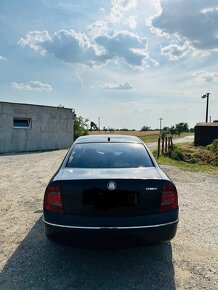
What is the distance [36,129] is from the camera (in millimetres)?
20656

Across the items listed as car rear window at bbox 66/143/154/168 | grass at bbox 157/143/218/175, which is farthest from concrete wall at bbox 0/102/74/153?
car rear window at bbox 66/143/154/168

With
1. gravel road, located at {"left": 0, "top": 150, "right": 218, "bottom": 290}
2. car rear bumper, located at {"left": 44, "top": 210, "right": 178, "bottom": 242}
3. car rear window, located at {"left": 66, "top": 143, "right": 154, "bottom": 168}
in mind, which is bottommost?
gravel road, located at {"left": 0, "top": 150, "right": 218, "bottom": 290}

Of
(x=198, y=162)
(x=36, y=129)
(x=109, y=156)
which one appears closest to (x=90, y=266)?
(x=109, y=156)

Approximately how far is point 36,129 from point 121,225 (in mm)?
18432

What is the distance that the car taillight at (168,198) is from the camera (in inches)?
130

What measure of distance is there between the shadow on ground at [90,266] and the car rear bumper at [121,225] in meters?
0.10

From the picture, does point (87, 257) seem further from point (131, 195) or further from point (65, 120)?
point (65, 120)

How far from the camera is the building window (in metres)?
19.4

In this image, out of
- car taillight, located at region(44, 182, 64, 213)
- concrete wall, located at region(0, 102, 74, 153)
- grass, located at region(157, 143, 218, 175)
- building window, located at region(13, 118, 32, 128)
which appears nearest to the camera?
car taillight, located at region(44, 182, 64, 213)

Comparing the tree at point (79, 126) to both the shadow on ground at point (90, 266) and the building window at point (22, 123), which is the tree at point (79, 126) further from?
the shadow on ground at point (90, 266)

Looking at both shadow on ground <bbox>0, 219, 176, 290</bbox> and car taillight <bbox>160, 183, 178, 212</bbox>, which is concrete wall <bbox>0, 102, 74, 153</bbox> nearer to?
shadow on ground <bbox>0, 219, 176, 290</bbox>

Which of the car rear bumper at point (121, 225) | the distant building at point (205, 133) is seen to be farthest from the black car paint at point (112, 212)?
the distant building at point (205, 133)

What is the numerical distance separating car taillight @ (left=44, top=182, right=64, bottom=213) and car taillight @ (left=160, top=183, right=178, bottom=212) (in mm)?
1169

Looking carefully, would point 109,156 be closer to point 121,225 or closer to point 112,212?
point 112,212
